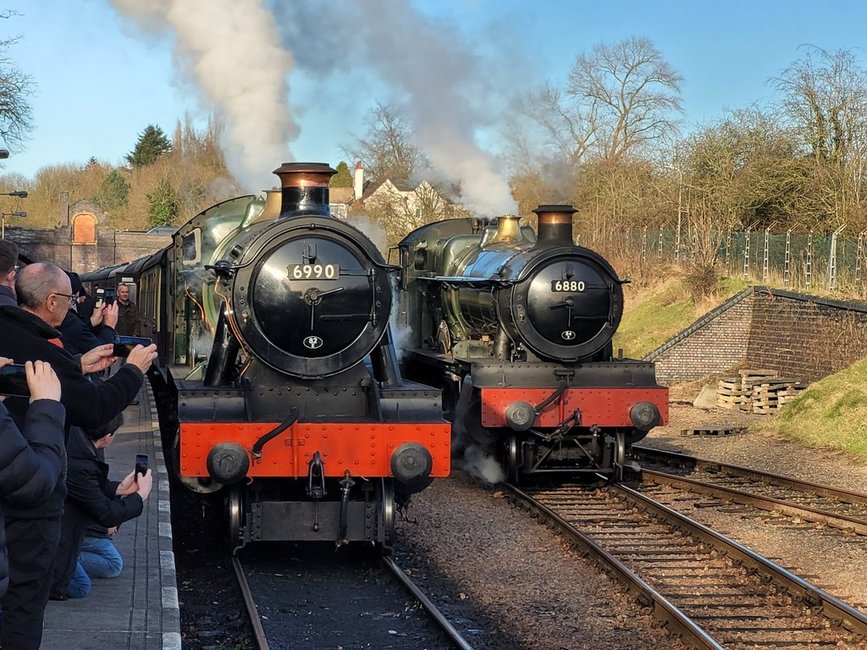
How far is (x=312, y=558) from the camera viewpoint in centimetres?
799

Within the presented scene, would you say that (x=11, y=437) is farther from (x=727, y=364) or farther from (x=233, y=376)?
(x=727, y=364)

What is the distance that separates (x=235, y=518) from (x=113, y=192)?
68522 mm

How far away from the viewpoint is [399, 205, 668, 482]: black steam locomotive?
1033cm

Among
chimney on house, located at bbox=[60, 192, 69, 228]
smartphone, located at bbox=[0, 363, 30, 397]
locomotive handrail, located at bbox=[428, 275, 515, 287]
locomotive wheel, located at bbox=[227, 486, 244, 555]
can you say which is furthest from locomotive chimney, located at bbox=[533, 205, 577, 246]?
chimney on house, located at bbox=[60, 192, 69, 228]

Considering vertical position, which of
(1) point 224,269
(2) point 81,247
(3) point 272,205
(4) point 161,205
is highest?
(4) point 161,205

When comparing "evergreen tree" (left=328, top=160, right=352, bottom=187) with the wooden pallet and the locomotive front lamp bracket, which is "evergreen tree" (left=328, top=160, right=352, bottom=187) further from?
the locomotive front lamp bracket

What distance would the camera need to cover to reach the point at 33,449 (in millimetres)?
3393

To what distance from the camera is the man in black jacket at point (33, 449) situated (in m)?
3.15

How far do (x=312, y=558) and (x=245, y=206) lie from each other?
3496 mm

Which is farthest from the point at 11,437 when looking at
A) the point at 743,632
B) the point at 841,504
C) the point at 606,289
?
the point at 841,504

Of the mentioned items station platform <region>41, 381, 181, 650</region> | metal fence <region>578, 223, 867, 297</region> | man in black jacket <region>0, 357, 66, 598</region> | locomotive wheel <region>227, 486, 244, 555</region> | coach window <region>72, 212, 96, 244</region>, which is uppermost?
coach window <region>72, 212, 96, 244</region>

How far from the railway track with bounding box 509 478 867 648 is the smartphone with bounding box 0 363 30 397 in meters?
3.78

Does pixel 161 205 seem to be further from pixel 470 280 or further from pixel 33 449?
pixel 33 449

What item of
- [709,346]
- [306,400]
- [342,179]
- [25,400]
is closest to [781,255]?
[709,346]
